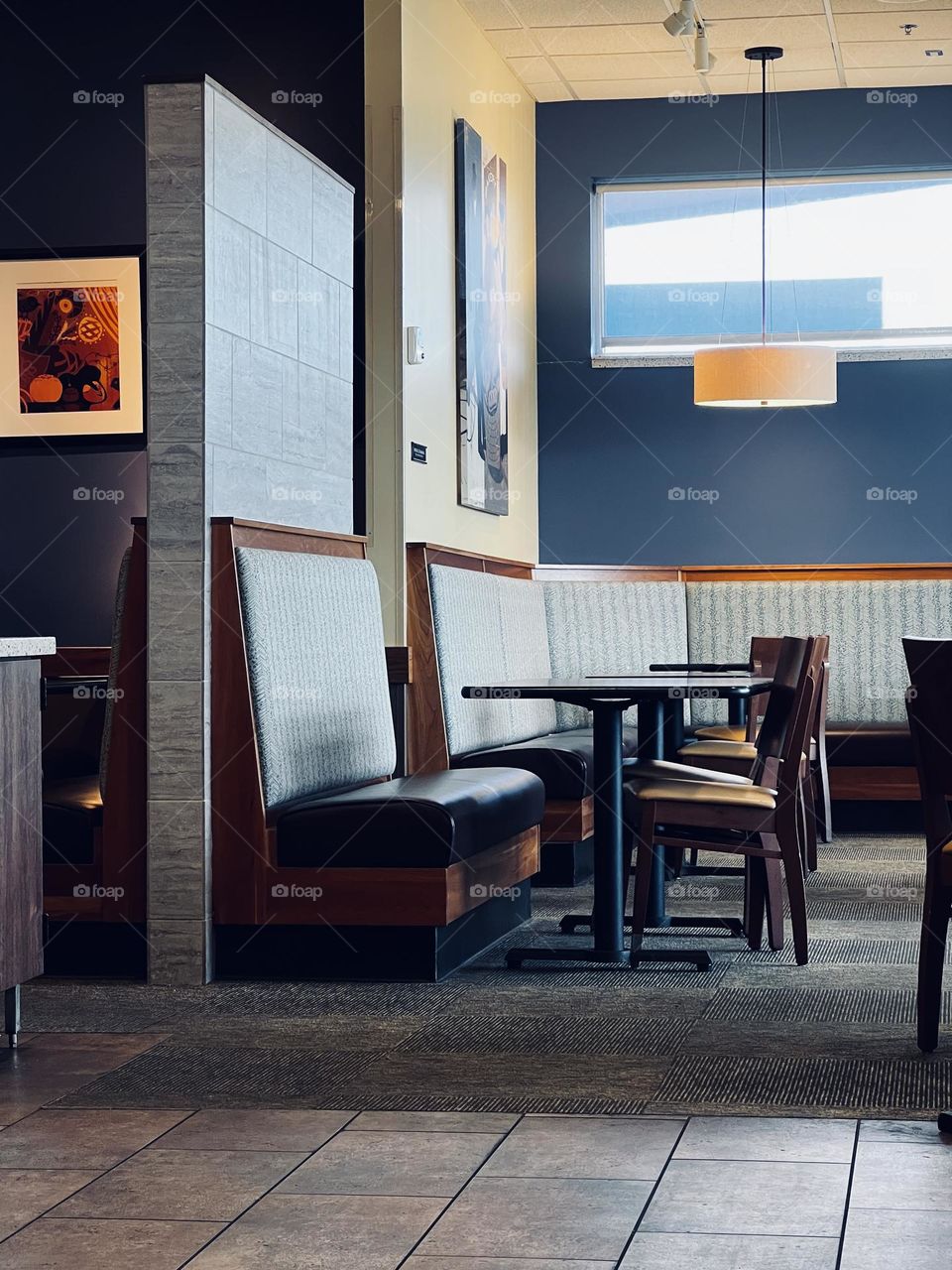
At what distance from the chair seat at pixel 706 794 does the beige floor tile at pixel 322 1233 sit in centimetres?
206

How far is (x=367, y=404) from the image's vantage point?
6.79m

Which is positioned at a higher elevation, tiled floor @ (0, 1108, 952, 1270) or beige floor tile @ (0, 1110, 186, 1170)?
tiled floor @ (0, 1108, 952, 1270)

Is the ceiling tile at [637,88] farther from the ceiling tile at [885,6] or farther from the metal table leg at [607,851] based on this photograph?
the metal table leg at [607,851]

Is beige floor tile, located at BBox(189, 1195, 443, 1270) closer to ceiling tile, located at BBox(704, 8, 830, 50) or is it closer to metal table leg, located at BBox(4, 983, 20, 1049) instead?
metal table leg, located at BBox(4, 983, 20, 1049)

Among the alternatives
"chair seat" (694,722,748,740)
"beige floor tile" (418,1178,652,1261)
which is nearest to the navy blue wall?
"chair seat" (694,722,748,740)

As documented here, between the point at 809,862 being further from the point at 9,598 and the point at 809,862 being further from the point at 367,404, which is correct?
the point at 9,598

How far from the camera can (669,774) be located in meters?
4.83

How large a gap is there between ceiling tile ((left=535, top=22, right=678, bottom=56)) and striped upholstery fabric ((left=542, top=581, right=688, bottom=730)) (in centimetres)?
265

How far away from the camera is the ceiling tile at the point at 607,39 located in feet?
26.1

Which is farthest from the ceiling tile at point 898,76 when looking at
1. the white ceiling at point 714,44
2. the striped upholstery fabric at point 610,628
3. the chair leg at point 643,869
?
the chair leg at point 643,869

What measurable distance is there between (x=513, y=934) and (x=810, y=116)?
5.69 metres

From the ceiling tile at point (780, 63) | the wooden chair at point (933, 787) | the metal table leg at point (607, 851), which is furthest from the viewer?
the ceiling tile at point (780, 63)

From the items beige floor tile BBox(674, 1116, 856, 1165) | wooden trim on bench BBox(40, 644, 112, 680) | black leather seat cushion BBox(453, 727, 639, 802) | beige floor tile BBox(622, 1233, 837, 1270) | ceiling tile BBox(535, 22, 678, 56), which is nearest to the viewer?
beige floor tile BBox(622, 1233, 837, 1270)

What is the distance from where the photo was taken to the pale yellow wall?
6879mm
